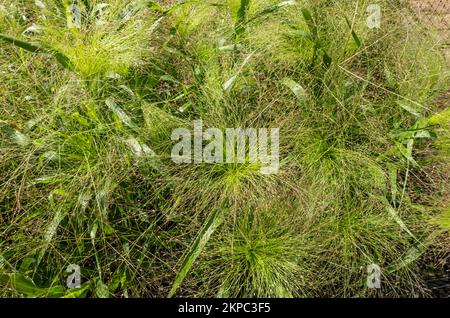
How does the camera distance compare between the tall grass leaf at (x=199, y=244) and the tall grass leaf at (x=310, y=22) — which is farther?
the tall grass leaf at (x=310, y=22)

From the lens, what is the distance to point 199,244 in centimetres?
146

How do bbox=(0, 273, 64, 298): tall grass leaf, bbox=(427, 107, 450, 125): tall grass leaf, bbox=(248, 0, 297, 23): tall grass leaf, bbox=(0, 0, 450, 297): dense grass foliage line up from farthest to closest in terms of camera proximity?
bbox=(248, 0, 297, 23): tall grass leaf, bbox=(427, 107, 450, 125): tall grass leaf, bbox=(0, 0, 450, 297): dense grass foliage, bbox=(0, 273, 64, 298): tall grass leaf

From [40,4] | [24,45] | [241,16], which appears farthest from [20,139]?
[241,16]

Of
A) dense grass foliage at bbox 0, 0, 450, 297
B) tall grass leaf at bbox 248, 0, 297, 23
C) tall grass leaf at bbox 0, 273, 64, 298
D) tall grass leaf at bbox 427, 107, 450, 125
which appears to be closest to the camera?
tall grass leaf at bbox 0, 273, 64, 298

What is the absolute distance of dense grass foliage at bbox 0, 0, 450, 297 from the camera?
1.50 metres

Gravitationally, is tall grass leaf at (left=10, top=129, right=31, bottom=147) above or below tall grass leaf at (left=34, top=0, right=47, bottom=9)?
below

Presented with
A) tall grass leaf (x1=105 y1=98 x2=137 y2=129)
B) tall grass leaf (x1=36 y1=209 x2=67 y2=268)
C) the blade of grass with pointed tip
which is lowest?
tall grass leaf (x1=36 y1=209 x2=67 y2=268)

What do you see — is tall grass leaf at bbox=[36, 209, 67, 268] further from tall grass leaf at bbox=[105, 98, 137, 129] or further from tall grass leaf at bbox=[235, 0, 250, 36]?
tall grass leaf at bbox=[235, 0, 250, 36]

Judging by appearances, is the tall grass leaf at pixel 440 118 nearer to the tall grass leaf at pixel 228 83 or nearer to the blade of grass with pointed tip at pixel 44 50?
the tall grass leaf at pixel 228 83

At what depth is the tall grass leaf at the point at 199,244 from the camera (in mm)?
1416

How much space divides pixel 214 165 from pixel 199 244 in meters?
0.23

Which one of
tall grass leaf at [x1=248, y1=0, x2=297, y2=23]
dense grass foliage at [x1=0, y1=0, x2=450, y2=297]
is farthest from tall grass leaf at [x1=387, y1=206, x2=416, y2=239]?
tall grass leaf at [x1=248, y1=0, x2=297, y2=23]

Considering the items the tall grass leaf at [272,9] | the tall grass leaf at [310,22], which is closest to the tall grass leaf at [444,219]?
the tall grass leaf at [310,22]
